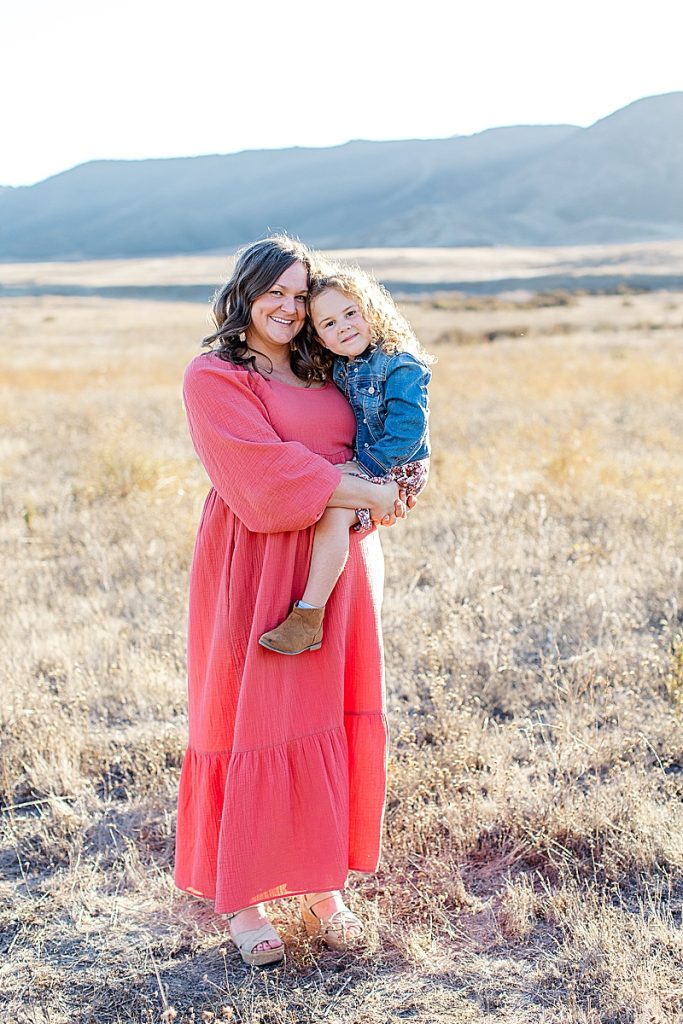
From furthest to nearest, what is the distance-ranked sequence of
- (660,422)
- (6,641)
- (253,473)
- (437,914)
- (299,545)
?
(660,422) → (6,641) → (437,914) → (299,545) → (253,473)

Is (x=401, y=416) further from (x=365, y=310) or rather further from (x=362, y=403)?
(x=365, y=310)

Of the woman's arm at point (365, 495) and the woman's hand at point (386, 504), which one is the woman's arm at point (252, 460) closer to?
the woman's arm at point (365, 495)

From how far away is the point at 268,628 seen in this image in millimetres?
2873

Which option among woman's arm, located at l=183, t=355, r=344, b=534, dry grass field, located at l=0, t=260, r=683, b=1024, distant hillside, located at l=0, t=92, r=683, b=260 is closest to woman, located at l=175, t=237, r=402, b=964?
woman's arm, located at l=183, t=355, r=344, b=534

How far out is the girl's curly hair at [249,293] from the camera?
281 cm

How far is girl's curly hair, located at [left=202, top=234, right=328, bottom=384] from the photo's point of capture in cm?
281

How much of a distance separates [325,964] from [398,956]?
223 mm

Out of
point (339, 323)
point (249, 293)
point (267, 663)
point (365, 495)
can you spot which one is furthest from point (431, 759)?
point (249, 293)

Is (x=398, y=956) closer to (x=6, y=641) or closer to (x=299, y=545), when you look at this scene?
(x=299, y=545)

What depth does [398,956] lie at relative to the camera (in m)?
2.99

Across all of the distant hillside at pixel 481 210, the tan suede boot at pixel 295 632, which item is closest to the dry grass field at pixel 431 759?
the tan suede boot at pixel 295 632

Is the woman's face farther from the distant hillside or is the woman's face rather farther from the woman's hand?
the distant hillside

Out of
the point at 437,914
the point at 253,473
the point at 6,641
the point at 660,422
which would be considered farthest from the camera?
the point at 660,422

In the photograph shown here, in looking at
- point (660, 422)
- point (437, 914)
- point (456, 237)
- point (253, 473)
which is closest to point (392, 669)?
point (437, 914)
